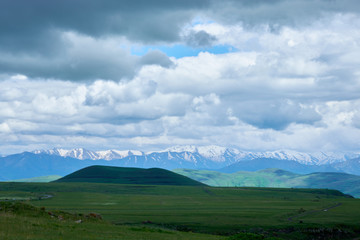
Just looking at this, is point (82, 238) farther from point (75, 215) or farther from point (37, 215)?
point (75, 215)

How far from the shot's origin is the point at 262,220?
12850 cm

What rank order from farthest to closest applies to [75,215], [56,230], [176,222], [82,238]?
[176,222], [75,215], [56,230], [82,238]

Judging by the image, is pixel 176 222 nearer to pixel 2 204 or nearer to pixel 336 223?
pixel 336 223

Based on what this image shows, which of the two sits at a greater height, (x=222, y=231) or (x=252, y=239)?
(x=252, y=239)

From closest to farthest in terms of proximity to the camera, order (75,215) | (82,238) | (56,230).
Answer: (82,238), (56,230), (75,215)

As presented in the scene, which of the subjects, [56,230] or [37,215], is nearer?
[56,230]

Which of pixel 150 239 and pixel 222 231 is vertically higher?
pixel 150 239

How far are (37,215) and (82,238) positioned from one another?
19.8 m

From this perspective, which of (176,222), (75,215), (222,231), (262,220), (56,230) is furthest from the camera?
(262,220)

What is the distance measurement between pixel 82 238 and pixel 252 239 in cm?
2115

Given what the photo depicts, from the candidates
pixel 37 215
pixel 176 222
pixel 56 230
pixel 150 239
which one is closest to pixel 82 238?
pixel 56 230

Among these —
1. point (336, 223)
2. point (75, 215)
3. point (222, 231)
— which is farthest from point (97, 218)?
point (336, 223)

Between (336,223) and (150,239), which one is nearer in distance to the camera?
(150,239)

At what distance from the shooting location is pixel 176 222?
11975cm
